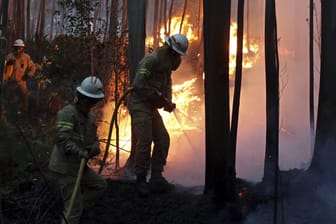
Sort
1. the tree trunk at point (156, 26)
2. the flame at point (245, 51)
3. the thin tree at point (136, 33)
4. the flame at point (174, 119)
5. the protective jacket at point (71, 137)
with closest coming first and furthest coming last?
the protective jacket at point (71, 137) → the thin tree at point (136, 33) → the flame at point (174, 119) → the flame at point (245, 51) → the tree trunk at point (156, 26)

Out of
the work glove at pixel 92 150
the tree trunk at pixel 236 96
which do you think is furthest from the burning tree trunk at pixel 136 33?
the work glove at pixel 92 150

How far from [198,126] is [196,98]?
Result: 5.40 feet

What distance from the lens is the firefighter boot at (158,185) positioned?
6.16 metres

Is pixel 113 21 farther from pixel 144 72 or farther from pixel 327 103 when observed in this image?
pixel 327 103

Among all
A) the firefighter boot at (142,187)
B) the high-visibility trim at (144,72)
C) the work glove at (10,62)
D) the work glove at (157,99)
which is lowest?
the firefighter boot at (142,187)

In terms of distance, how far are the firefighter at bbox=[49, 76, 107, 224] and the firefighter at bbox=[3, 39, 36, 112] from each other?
6.53m

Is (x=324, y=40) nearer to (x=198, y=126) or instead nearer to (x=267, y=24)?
(x=267, y=24)

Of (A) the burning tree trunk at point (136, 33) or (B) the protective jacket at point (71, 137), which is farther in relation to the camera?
(A) the burning tree trunk at point (136, 33)

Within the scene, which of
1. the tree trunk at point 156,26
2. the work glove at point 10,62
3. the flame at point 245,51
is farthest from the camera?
the tree trunk at point 156,26

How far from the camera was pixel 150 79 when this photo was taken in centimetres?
608

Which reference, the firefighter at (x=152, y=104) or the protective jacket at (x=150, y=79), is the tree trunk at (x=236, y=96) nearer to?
the firefighter at (x=152, y=104)

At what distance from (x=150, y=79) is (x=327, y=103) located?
2.27 metres

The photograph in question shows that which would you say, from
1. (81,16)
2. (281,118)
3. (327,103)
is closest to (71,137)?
(327,103)

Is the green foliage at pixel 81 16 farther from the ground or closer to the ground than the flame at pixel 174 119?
farther from the ground
